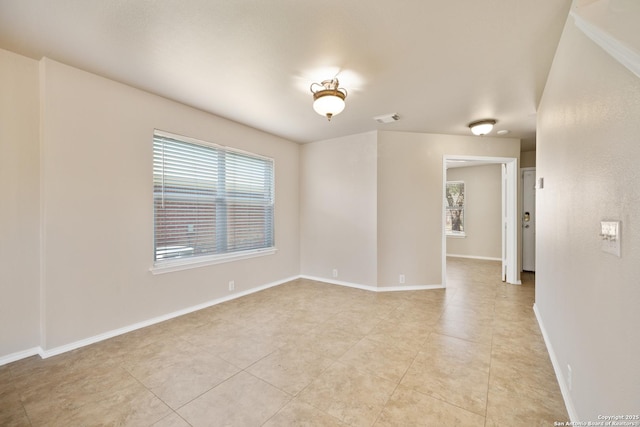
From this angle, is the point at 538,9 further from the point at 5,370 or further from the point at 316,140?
the point at 5,370

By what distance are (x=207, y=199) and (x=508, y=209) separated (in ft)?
16.7

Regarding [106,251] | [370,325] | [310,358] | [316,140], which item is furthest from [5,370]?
[316,140]

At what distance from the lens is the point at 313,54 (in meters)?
2.22

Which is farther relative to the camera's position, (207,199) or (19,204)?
(207,199)

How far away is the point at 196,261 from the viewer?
3.47 metres

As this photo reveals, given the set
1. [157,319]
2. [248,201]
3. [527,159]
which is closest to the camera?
[157,319]

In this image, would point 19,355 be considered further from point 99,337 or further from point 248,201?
point 248,201

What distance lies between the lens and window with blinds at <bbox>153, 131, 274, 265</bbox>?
316 cm

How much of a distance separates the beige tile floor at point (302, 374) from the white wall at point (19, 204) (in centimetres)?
37

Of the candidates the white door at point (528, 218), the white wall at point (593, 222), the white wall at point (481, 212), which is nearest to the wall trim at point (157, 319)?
the white wall at point (593, 222)

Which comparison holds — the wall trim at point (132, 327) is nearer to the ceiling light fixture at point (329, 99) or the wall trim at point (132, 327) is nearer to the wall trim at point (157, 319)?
the wall trim at point (157, 319)

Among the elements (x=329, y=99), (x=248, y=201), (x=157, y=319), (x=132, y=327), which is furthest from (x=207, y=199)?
(x=329, y=99)

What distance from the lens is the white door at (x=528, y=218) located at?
556 cm

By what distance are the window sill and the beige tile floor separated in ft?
2.07
